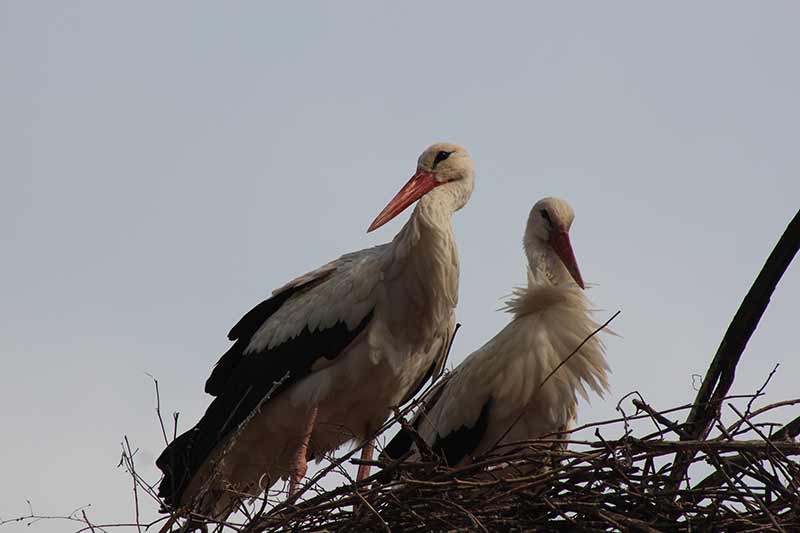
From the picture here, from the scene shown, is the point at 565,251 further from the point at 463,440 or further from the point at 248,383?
the point at 248,383

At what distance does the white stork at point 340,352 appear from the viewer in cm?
655

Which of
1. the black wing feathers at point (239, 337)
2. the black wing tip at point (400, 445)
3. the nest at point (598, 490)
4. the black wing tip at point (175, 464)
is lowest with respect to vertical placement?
the nest at point (598, 490)

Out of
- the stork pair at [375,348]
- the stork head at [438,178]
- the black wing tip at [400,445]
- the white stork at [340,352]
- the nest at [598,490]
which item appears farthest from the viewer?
the stork head at [438,178]

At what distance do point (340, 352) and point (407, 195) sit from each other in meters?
0.85

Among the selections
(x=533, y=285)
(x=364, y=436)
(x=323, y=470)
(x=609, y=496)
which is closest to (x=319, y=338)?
(x=364, y=436)

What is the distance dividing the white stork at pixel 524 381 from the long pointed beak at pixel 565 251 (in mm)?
239

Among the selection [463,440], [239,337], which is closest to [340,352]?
[239,337]

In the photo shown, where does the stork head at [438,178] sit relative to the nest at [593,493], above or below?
above

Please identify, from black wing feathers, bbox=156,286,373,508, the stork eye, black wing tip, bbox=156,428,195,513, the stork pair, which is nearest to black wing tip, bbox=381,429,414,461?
the stork pair

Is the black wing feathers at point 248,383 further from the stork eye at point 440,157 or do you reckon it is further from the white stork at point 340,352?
the stork eye at point 440,157

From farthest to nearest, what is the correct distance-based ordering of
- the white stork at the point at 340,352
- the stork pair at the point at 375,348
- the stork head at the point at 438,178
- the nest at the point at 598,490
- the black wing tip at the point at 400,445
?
1. the stork head at the point at 438,178
2. the white stork at the point at 340,352
3. the black wing tip at the point at 400,445
4. the stork pair at the point at 375,348
5. the nest at the point at 598,490

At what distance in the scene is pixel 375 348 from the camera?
6.52 m

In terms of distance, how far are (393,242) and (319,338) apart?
0.57m

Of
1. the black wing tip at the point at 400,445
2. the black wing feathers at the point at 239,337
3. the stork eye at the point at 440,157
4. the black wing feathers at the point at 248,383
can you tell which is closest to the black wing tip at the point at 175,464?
the black wing feathers at the point at 248,383
